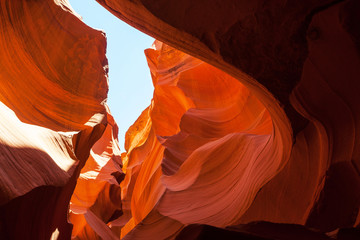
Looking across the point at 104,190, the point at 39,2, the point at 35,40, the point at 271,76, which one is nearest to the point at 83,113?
the point at 35,40

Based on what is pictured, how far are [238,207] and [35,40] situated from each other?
312 cm

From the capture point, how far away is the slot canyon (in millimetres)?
2512

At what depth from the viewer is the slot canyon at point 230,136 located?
251 cm

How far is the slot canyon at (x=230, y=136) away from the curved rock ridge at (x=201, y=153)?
0.03 meters

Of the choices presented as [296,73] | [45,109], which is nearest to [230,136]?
[296,73]

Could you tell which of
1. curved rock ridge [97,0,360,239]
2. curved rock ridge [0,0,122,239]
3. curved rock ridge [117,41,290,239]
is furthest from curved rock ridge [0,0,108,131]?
curved rock ridge [117,41,290,239]

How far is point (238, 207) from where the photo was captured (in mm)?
3781

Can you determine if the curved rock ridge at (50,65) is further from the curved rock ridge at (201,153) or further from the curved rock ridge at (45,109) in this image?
the curved rock ridge at (201,153)

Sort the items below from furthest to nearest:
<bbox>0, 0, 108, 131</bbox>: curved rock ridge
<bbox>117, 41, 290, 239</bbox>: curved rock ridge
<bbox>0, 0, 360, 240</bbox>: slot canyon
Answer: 1. <bbox>117, 41, 290, 239</bbox>: curved rock ridge
2. <bbox>0, 0, 108, 131</bbox>: curved rock ridge
3. <bbox>0, 0, 360, 240</bbox>: slot canyon

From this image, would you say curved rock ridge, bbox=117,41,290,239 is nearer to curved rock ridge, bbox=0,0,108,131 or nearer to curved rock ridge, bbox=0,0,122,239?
curved rock ridge, bbox=0,0,122,239

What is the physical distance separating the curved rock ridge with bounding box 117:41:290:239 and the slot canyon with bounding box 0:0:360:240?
0.09ft

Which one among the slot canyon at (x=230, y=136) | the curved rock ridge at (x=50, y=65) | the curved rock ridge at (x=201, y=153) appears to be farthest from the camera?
the curved rock ridge at (x=201, y=153)

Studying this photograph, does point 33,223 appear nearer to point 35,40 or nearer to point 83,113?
point 83,113

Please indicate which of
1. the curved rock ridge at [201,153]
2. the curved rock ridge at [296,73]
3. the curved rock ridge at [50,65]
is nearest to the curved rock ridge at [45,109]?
the curved rock ridge at [50,65]
